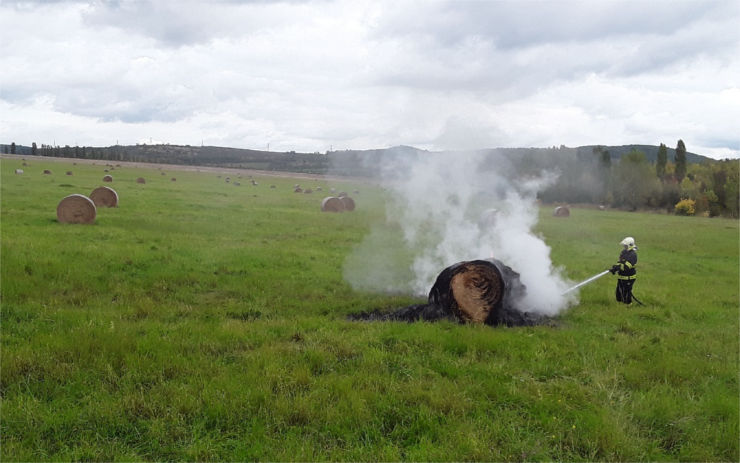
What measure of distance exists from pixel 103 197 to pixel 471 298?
89.2 ft

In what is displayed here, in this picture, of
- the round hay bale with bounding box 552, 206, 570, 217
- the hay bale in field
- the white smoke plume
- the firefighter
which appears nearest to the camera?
the firefighter

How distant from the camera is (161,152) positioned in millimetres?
196750

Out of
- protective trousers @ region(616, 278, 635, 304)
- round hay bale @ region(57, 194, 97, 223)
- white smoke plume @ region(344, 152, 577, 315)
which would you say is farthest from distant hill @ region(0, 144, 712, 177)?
round hay bale @ region(57, 194, 97, 223)

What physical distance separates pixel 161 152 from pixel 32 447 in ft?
687

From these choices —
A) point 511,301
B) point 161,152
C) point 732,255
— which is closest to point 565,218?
point 732,255

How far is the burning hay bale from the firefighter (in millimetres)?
3534

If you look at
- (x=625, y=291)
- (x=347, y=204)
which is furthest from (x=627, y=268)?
(x=347, y=204)

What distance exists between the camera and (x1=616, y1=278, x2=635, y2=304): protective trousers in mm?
13727

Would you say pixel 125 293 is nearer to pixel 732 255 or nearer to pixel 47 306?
pixel 47 306

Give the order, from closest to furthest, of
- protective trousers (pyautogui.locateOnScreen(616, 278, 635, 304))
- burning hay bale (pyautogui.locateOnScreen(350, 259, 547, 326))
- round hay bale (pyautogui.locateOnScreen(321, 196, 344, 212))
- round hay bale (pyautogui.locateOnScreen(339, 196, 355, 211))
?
burning hay bale (pyautogui.locateOnScreen(350, 259, 547, 326)) < protective trousers (pyautogui.locateOnScreen(616, 278, 635, 304)) < round hay bale (pyautogui.locateOnScreen(321, 196, 344, 212)) < round hay bale (pyautogui.locateOnScreen(339, 196, 355, 211))


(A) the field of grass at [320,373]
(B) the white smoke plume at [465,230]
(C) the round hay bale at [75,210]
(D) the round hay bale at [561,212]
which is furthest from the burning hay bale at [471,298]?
(D) the round hay bale at [561,212]

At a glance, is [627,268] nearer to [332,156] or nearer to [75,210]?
[332,156]

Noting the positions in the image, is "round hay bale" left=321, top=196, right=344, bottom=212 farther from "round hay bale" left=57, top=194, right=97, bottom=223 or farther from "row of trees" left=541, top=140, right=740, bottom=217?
"row of trees" left=541, top=140, right=740, bottom=217

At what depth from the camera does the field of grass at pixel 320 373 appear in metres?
6.07
